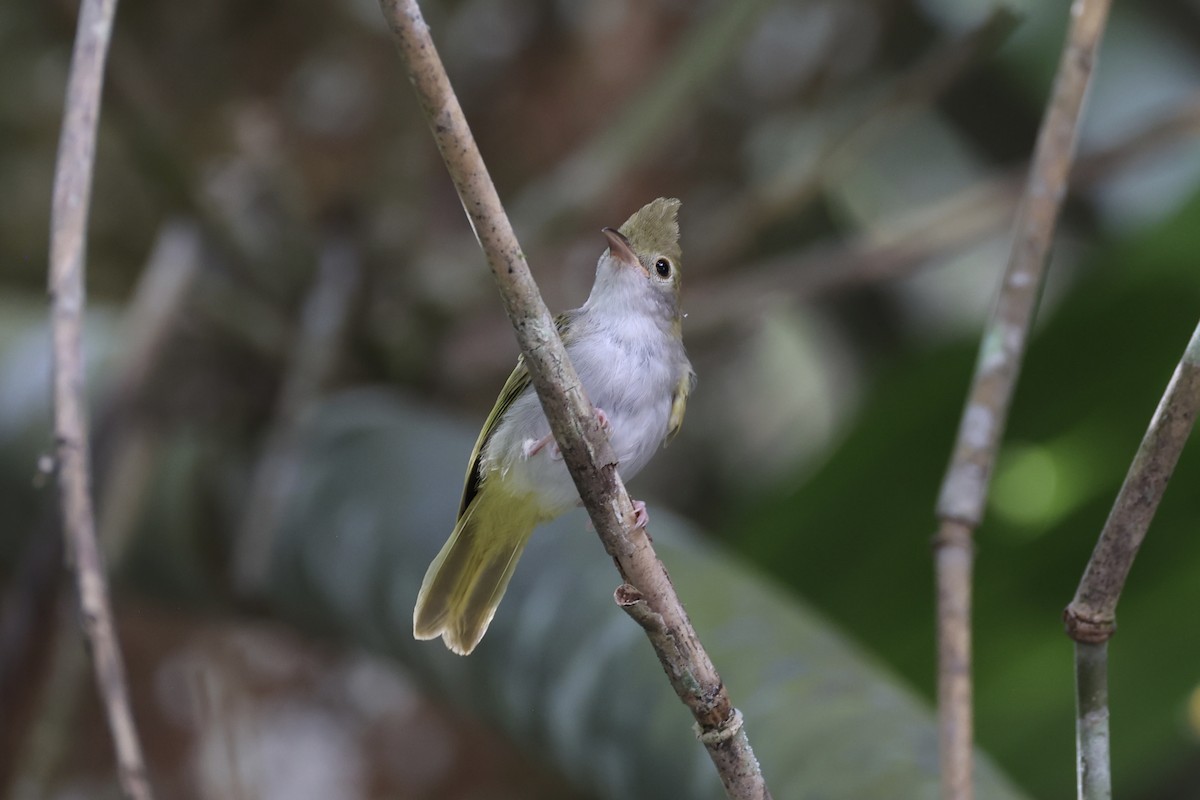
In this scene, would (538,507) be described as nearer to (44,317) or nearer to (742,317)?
(742,317)

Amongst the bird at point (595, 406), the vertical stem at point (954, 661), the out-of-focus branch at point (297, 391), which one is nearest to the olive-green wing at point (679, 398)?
the bird at point (595, 406)

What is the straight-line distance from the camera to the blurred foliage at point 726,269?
2.16m

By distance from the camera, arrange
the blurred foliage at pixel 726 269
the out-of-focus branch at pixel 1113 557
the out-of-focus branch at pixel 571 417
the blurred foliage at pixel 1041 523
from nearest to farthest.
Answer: the out-of-focus branch at pixel 571 417 → the out-of-focus branch at pixel 1113 557 → the blurred foliage at pixel 726 269 → the blurred foliage at pixel 1041 523

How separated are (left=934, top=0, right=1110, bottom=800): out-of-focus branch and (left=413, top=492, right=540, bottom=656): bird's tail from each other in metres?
0.32

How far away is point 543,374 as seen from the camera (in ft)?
2.17

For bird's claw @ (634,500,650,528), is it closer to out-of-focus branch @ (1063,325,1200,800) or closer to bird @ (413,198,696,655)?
bird @ (413,198,696,655)

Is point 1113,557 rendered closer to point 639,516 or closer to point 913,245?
point 639,516

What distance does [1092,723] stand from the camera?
0.78m

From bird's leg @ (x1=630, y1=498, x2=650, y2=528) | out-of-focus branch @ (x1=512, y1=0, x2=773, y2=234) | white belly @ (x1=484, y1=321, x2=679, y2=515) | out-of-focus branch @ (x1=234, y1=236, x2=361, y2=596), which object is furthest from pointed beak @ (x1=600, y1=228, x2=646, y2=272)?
out-of-focus branch @ (x1=512, y1=0, x2=773, y2=234)

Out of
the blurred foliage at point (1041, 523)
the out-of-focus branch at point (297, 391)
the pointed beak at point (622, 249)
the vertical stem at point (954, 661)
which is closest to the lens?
the vertical stem at point (954, 661)

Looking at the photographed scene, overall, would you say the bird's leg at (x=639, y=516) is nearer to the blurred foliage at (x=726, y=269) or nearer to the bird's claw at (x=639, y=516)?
the bird's claw at (x=639, y=516)

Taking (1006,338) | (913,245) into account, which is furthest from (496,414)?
(913,245)

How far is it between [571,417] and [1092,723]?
38 centimetres

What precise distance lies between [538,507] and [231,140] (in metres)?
2.17
